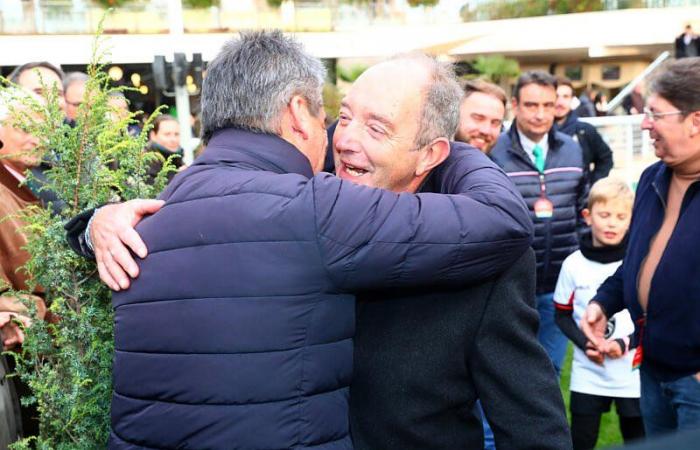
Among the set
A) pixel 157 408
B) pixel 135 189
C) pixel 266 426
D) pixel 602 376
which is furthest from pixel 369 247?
pixel 602 376

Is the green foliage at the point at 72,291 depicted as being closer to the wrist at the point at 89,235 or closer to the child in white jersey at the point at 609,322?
the wrist at the point at 89,235

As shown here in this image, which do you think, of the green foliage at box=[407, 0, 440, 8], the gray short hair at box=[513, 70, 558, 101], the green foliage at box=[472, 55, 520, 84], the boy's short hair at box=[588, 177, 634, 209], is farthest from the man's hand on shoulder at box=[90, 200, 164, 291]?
the green foliage at box=[407, 0, 440, 8]

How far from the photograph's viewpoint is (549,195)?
500cm

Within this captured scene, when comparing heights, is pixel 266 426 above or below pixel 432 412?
above

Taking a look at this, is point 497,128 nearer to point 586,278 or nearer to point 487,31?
point 586,278

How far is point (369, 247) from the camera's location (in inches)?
66.8

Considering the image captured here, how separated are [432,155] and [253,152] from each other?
0.57 metres

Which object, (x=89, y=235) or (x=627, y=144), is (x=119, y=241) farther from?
(x=627, y=144)

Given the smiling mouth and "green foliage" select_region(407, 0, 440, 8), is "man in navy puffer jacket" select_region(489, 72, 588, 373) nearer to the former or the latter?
the smiling mouth

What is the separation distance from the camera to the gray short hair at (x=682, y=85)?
3.08 metres

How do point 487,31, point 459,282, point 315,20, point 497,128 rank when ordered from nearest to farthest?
point 459,282 → point 497,128 → point 315,20 → point 487,31

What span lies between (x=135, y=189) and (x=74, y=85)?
11.5 feet

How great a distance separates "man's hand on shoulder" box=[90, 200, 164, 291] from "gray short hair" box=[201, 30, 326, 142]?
0.95 feet

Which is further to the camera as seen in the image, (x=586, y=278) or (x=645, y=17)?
(x=645, y=17)
